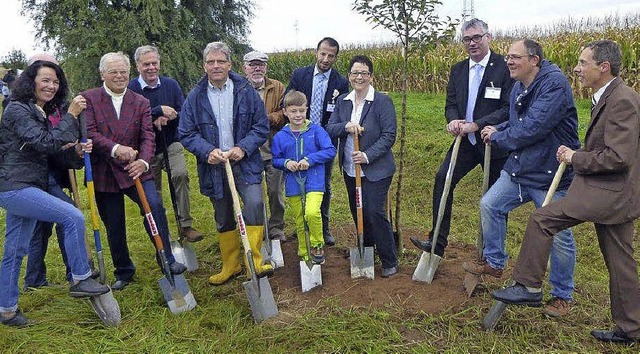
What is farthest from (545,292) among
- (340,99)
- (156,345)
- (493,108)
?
(156,345)

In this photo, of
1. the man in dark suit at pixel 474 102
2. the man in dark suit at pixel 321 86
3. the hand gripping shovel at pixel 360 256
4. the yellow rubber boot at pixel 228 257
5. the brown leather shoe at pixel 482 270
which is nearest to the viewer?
the brown leather shoe at pixel 482 270

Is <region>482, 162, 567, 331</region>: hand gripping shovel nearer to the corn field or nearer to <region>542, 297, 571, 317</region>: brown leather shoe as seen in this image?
<region>542, 297, 571, 317</region>: brown leather shoe

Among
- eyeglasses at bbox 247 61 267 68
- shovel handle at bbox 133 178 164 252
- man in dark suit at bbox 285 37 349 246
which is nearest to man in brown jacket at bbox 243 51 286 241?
eyeglasses at bbox 247 61 267 68

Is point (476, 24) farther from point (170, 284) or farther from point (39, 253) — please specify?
point (39, 253)

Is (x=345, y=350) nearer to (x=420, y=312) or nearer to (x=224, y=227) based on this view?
(x=420, y=312)

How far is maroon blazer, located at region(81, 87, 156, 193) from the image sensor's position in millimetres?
4648

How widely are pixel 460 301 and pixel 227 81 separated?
2919 millimetres

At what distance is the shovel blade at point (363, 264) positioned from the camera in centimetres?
500

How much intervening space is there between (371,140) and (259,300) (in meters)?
1.78

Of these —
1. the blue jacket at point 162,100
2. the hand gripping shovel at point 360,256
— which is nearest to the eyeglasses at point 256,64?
the blue jacket at point 162,100

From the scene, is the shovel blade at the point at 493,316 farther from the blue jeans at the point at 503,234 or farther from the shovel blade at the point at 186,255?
the shovel blade at the point at 186,255

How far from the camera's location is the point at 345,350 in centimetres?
388

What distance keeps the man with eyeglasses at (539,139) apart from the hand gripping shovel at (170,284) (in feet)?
9.33

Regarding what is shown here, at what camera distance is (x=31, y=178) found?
165 inches
